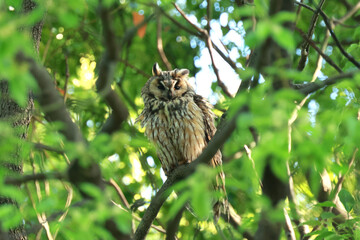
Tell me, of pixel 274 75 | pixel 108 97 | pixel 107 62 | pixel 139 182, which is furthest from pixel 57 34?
pixel 274 75

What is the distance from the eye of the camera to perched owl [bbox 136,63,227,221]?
4.82 meters

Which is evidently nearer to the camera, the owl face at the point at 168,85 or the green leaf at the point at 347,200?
the green leaf at the point at 347,200

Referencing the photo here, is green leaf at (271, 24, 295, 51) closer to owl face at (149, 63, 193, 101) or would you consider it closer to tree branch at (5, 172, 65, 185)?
tree branch at (5, 172, 65, 185)

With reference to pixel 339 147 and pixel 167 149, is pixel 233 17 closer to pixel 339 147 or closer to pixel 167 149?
pixel 167 149

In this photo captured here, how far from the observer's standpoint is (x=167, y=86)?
5.01 m

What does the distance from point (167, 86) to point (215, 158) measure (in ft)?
2.91

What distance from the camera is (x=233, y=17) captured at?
227 inches

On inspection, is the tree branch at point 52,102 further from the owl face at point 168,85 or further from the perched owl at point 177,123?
the owl face at point 168,85

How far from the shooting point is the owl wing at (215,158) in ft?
15.8

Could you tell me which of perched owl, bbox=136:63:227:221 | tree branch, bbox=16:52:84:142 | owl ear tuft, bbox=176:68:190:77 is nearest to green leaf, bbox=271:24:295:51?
tree branch, bbox=16:52:84:142

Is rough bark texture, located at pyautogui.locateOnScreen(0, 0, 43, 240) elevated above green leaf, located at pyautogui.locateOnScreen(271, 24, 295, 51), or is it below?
below

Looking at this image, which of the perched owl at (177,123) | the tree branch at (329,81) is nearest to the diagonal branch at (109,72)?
the tree branch at (329,81)

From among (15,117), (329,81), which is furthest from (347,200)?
(15,117)

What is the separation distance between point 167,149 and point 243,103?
2.96m
